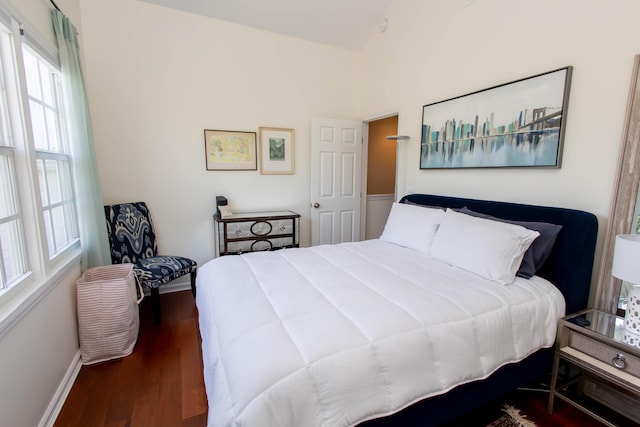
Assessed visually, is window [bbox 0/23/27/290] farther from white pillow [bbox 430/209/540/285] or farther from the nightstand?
the nightstand

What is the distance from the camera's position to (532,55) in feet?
7.07

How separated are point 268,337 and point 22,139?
1.73m

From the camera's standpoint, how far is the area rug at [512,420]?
1.58m

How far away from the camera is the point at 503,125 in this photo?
2.33 m

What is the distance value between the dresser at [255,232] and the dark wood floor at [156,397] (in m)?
1.17

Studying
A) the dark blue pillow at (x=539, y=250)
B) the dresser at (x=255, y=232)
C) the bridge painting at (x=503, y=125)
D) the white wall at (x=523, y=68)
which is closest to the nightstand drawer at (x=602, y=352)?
the dark blue pillow at (x=539, y=250)

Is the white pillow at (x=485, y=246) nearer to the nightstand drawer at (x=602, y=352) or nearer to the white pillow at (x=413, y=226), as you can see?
the white pillow at (x=413, y=226)

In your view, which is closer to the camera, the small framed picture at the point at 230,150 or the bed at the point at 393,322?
the bed at the point at 393,322

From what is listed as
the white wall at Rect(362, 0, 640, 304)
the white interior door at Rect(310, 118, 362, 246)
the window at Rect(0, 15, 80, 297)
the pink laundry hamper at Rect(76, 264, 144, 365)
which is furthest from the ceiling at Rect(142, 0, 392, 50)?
the pink laundry hamper at Rect(76, 264, 144, 365)

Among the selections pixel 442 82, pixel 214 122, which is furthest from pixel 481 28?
pixel 214 122

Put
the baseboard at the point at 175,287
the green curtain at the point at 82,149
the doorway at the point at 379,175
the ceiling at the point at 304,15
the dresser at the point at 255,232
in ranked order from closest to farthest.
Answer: the green curtain at the point at 82,149 < the ceiling at the point at 304,15 < the dresser at the point at 255,232 < the baseboard at the point at 175,287 < the doorway at the point at 379,175

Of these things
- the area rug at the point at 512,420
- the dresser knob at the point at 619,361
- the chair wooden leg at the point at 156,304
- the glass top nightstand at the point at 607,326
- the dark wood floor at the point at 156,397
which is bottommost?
the dark wood floor at the point at 156,397

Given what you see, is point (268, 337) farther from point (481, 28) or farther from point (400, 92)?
point (400, 92)

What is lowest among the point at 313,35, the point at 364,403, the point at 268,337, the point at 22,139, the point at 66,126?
the point at 364,403
